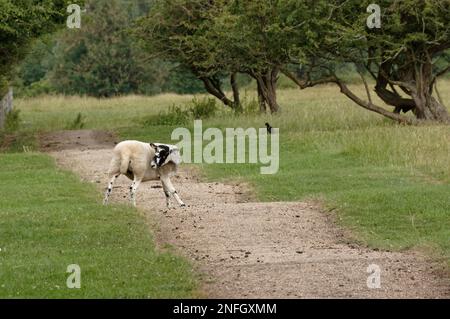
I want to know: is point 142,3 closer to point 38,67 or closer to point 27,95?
point 38,67

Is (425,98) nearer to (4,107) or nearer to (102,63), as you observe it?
(4,107)

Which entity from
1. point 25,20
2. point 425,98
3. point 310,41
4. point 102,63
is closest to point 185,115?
point 425,98

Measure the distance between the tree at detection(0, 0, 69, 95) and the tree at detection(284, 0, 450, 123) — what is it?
6873mm

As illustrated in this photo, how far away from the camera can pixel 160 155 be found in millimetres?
16672

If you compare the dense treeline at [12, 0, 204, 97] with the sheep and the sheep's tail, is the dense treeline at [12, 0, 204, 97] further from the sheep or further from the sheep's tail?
the sheep's tail

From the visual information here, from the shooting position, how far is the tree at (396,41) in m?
29.1

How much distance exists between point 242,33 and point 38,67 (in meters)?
51.5

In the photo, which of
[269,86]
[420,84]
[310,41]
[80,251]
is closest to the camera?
[80,251]

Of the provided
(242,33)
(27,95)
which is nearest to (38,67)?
(27,95)

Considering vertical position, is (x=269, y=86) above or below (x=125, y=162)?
above

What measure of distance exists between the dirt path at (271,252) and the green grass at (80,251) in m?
0.38

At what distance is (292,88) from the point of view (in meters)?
66.5

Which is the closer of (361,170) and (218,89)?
(361,170)

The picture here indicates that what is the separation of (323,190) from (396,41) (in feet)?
38.9
